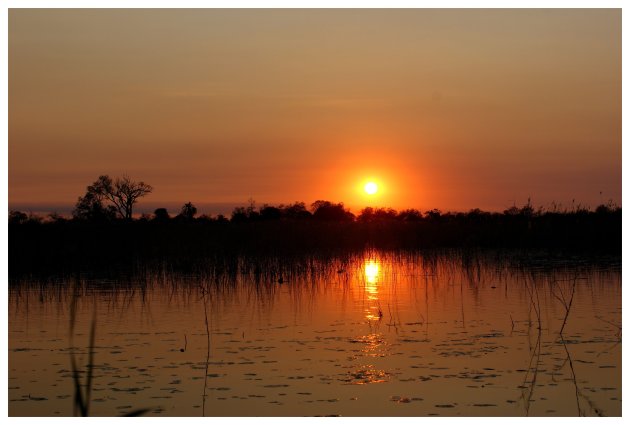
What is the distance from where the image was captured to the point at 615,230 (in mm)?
24875

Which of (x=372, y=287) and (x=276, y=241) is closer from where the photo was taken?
(x=372, y=287)

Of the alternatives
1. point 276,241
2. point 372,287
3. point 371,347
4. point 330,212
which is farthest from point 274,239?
point 330,212

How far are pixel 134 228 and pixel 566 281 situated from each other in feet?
53.5

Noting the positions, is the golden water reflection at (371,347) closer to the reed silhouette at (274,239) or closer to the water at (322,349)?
the water at (322,349)

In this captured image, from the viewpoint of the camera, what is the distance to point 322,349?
866 centimetres

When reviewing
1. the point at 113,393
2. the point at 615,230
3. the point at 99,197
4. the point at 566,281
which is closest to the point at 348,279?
the point at 566,281

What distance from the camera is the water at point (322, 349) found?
22.1ft

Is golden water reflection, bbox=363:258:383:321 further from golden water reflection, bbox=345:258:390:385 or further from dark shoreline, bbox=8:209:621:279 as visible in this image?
dark shoreline, bbox=8:209:621:279

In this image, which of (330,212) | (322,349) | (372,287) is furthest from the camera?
(330,212)

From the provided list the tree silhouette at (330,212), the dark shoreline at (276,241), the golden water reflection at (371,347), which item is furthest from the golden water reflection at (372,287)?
the tree silhouette at (330,212)

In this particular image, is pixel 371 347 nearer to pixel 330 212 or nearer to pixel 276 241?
pixel 276 241

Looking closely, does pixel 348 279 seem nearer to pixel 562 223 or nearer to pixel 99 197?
pixel 562 223

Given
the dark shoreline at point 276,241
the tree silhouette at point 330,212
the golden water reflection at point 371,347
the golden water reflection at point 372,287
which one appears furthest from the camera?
the tree silhouette at point 330,212

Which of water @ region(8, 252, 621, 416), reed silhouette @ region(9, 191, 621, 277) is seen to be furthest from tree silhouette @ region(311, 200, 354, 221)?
water @ region(8, 252, 621, 416)
